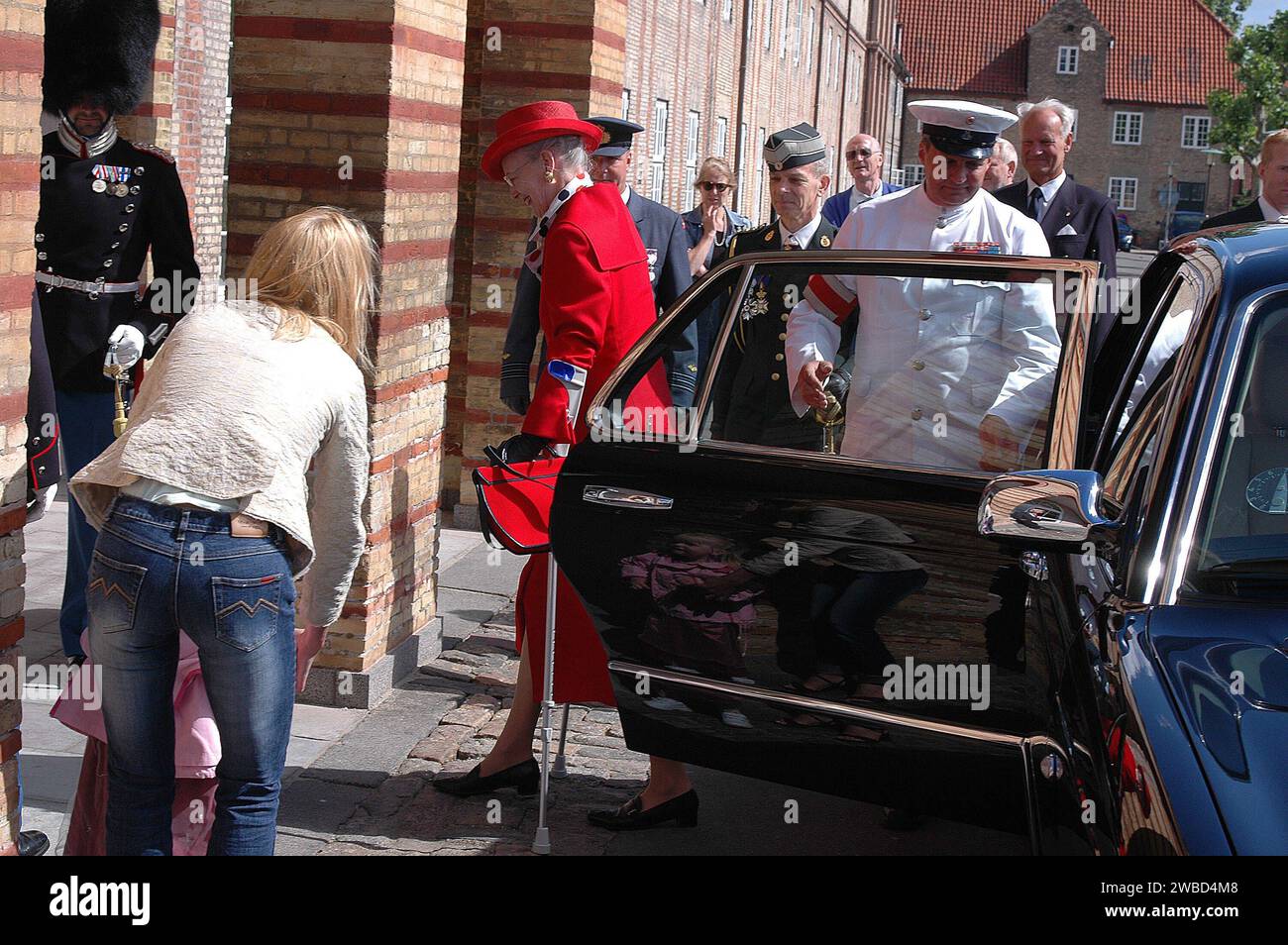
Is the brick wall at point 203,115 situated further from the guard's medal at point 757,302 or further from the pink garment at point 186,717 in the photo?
the pink garment at point 186,717

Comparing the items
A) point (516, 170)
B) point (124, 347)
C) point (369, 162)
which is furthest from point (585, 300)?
point (124, 347)

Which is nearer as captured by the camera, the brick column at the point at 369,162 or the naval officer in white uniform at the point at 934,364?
the naval officer in white uniform at the point at 934,364

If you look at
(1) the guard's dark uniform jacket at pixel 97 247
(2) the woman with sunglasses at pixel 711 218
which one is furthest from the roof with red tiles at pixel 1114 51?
(1) the guard's dark uniform jacket at pixel 97 247

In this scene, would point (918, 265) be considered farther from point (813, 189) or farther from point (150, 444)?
point (813, 189)

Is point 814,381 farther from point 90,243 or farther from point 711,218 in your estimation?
point 711,218

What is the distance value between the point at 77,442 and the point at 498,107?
4059mm

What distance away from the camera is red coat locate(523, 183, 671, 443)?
5.38m

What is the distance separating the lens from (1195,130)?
83062mm

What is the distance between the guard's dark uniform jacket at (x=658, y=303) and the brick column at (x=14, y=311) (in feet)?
6.69

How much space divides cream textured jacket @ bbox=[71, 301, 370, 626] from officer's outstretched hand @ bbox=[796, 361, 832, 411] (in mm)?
1549

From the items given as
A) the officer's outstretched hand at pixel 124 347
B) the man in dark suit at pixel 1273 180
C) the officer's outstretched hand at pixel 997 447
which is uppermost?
the man in dark suit at pixel 1273 180

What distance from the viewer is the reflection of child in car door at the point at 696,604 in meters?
4.47

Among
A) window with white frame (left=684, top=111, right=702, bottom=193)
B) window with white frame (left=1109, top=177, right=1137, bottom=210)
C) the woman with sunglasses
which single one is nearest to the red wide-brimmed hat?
the woman with sunglasses

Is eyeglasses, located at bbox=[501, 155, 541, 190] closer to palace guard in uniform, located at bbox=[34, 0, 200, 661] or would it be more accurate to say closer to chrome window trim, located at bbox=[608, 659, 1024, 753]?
palace guard in uniform, located at bbox=[34, 0, 200, 661]
